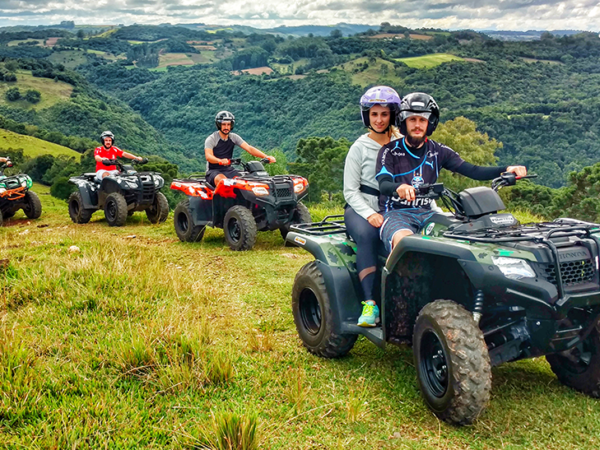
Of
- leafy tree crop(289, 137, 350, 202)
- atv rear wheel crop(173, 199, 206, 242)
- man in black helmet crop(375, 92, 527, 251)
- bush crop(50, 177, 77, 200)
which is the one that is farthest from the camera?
leafy tree crop(289, 137, 350, 202)

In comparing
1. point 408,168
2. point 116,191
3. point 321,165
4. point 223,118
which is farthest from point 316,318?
point 321,165

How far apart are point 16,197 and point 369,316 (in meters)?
13.2

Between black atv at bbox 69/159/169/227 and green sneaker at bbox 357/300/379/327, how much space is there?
31.9 ft

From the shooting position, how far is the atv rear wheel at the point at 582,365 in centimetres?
355

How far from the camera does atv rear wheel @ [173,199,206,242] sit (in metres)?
10.3

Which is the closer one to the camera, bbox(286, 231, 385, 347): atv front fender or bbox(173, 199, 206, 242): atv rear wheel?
bbox(286, 231, 385, 347): atv front fender

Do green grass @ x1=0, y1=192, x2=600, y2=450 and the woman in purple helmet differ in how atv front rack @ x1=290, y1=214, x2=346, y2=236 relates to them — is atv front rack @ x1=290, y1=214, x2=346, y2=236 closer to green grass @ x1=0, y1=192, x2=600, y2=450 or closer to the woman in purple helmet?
the woman in purple helmet

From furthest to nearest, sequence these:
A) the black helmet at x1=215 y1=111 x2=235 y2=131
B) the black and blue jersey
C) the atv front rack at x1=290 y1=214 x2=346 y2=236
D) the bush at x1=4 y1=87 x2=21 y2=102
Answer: the bush at x1=4 y1=87 x2=21 y2=102, the black helmet at x1=215 y1=111 x2=235 y2=131, the atv front rack at x1=290 y1=214 x2=346 y2=236, the black and blue jersey

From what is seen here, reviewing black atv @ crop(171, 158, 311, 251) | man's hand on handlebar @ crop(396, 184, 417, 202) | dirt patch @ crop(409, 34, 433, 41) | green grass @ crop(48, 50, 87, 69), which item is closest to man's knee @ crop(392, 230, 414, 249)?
man's hand on handlebar @ crop(396, 184, 417, 202)

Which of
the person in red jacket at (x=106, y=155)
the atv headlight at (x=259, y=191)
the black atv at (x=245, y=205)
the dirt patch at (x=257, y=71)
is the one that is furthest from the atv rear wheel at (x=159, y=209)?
the dirt patch at (x=257, y=71)

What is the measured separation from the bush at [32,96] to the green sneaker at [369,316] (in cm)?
12208

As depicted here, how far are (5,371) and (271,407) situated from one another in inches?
68.2

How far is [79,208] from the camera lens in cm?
1381

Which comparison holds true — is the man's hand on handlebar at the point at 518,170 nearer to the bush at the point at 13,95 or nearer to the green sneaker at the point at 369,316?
the green sneaker at the point at 369,316
